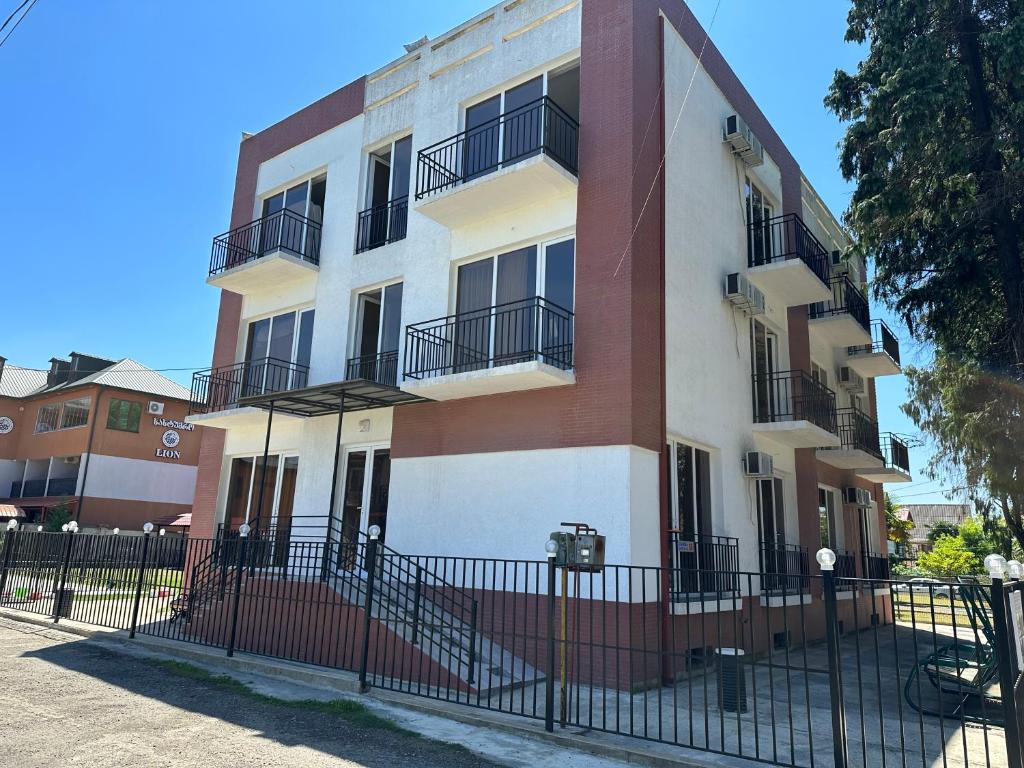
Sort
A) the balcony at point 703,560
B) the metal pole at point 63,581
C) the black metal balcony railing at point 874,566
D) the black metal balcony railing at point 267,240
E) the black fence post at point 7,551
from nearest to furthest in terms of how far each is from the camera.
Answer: the balcony at point 703,560 < the metal pole at point 63,581 < the black fence post at point 7,551 < the black metal balcony railing at point 267,240 < the black metal balcony railing at point 874,566

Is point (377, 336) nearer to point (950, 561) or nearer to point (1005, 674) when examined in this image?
Result: point (1005, 674)

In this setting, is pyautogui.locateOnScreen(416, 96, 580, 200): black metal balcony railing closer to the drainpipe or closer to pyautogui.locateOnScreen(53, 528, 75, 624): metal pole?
pyautogui.locateOnScreen(53, 528, 75, 624): metal pole

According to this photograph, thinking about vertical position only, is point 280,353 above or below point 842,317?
below

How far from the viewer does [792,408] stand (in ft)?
49.9

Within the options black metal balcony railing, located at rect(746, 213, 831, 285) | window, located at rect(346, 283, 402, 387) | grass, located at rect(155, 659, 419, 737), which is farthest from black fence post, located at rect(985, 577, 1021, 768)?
black metal balcony railing, located at rect(746, 213, 831, 285)

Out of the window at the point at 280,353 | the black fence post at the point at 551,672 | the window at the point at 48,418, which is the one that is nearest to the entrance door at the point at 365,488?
the window at the point at 280,353

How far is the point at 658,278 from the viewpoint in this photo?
11.4 meters

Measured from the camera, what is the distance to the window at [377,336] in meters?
13.7

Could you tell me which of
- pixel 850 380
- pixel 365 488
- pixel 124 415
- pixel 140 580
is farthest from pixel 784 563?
pixel 124 415

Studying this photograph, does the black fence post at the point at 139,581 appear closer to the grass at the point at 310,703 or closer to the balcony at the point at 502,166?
the grass at the point at 310,703

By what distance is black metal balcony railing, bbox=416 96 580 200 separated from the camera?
1191 centimetres

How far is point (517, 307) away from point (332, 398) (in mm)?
3719

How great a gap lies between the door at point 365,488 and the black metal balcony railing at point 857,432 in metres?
11.3

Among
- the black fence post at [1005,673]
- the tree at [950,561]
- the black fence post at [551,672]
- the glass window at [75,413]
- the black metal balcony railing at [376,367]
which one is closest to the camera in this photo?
the black fence post at [1005,673]
